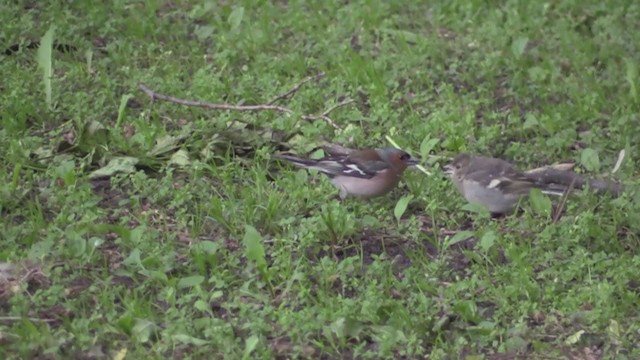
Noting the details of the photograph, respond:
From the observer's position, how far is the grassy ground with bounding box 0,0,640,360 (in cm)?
629

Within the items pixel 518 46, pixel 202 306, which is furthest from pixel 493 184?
pixel 518 46

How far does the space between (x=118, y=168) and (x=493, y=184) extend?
8.19ft

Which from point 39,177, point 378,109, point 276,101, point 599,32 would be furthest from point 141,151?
point 599,32

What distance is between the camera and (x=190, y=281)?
6582mm

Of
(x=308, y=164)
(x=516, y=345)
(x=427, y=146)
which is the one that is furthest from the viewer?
(x=427, y=146)

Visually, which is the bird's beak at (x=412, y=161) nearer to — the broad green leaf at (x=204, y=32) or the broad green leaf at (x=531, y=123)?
the broad green leaf at (x=531, y=123)

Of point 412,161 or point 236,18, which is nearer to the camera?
point 412,161

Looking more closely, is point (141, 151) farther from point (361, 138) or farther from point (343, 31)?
point (343, 31)

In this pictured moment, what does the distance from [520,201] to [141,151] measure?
2608 mm

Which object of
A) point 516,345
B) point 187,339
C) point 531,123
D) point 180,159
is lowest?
point 531,123

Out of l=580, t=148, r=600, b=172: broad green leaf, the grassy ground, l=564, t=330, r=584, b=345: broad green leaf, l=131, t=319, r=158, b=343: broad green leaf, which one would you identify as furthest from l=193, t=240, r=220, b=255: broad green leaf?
l=580, t=148, r=600, b=172: broad green leaf

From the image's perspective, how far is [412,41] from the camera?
10102mm

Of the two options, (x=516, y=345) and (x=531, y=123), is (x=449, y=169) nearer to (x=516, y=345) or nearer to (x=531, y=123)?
(x=531, y=123)

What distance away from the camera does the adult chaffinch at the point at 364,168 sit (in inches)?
303
